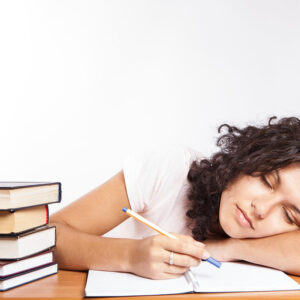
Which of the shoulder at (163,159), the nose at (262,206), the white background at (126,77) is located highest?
the white background at (126,77)

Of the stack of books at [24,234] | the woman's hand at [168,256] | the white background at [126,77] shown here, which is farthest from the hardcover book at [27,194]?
the white background at [126,77]

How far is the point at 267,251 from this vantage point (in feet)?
3.96

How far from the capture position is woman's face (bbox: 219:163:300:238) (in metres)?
1.25

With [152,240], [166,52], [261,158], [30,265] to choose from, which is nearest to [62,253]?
[30,265]

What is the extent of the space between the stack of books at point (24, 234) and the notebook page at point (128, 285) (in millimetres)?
132

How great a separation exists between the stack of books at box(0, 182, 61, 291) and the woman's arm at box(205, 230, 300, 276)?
0.50 metres

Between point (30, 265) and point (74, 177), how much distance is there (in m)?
1.27

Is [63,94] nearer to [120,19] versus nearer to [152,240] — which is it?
[120,19]

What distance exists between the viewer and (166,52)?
229 cm

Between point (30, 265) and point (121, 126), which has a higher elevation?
point (121, 126)

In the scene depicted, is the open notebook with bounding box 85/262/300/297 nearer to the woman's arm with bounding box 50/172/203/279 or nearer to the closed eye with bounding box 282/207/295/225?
the woman's arm with bounding box 50/172/203/279

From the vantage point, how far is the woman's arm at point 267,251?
1.17 metres

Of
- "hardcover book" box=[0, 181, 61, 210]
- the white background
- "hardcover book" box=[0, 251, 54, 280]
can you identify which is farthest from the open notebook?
the white background

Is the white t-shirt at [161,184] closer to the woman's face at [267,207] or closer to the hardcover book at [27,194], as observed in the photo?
the woman's face at [267,207]
